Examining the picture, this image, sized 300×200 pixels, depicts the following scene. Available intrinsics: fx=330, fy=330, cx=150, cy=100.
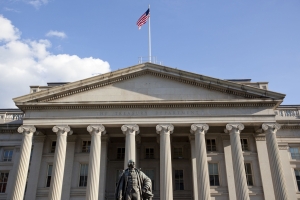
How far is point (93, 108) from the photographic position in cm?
3212

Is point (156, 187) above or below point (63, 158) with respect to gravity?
below

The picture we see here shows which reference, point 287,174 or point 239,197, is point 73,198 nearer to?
point 239,197

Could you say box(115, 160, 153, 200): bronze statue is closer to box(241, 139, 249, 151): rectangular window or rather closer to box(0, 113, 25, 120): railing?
box(241, 139, 249, 151): rectangular window

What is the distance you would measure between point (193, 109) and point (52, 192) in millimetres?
14918

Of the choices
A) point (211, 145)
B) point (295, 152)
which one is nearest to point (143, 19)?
point (211, 145)

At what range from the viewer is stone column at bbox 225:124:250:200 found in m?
28.4

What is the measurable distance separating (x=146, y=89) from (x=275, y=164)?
13.8 metres

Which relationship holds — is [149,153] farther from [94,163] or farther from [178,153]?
A: [94,163]

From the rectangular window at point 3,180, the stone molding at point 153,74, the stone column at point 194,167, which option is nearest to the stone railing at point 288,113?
the stone molding at point 153,74

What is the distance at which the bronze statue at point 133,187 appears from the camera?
13.1m

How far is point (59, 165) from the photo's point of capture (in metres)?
30.0

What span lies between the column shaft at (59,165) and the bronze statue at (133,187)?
1759 cm

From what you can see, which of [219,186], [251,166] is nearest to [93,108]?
[219,186]

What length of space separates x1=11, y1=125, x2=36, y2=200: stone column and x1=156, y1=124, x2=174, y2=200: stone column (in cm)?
1223
